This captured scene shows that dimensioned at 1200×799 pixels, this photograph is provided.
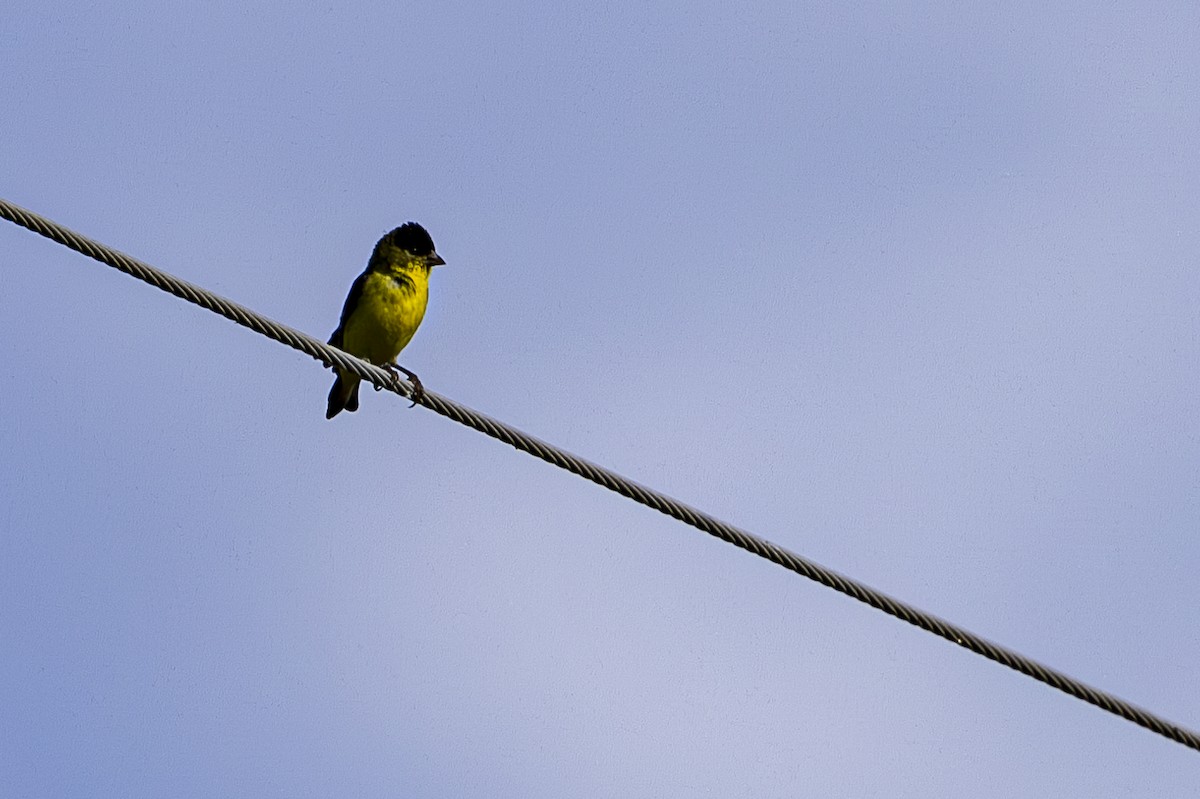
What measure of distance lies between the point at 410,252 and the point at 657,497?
4.77 meters

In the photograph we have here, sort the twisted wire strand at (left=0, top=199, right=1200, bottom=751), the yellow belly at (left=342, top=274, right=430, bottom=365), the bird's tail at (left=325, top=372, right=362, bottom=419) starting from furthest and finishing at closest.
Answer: the bird's tail at (left=325, top=372, right=362, bottom=419)
the yellow belly at (left=342, top=274, right=430, bottom=365)
the twisted wire strand at (left=0, top=199, right=1200, bottom=751)

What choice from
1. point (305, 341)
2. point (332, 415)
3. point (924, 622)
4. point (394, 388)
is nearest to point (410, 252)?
point (332, 415)

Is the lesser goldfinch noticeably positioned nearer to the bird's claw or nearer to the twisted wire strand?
the bird's claw

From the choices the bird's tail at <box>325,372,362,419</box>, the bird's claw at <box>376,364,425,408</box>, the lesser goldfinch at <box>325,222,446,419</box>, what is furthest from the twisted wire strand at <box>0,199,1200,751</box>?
the bird's tail at <box>325,372,362,419</box>

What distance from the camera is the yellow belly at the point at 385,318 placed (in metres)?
9.98

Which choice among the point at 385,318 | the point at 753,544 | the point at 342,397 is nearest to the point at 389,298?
the point at 385,318

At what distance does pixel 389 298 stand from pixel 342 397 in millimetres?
1251

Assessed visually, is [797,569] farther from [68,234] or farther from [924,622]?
[68,234]

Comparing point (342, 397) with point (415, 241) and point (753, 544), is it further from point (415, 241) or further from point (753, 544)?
point (753, 544)

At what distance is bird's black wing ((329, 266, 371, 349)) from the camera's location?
1027cm

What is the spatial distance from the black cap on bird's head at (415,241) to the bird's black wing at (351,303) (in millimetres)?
261

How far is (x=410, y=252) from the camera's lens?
10.3 metres

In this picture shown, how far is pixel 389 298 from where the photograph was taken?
32.9 ft

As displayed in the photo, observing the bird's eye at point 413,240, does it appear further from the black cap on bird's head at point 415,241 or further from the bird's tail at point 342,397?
the bird's tail at point 342,397
